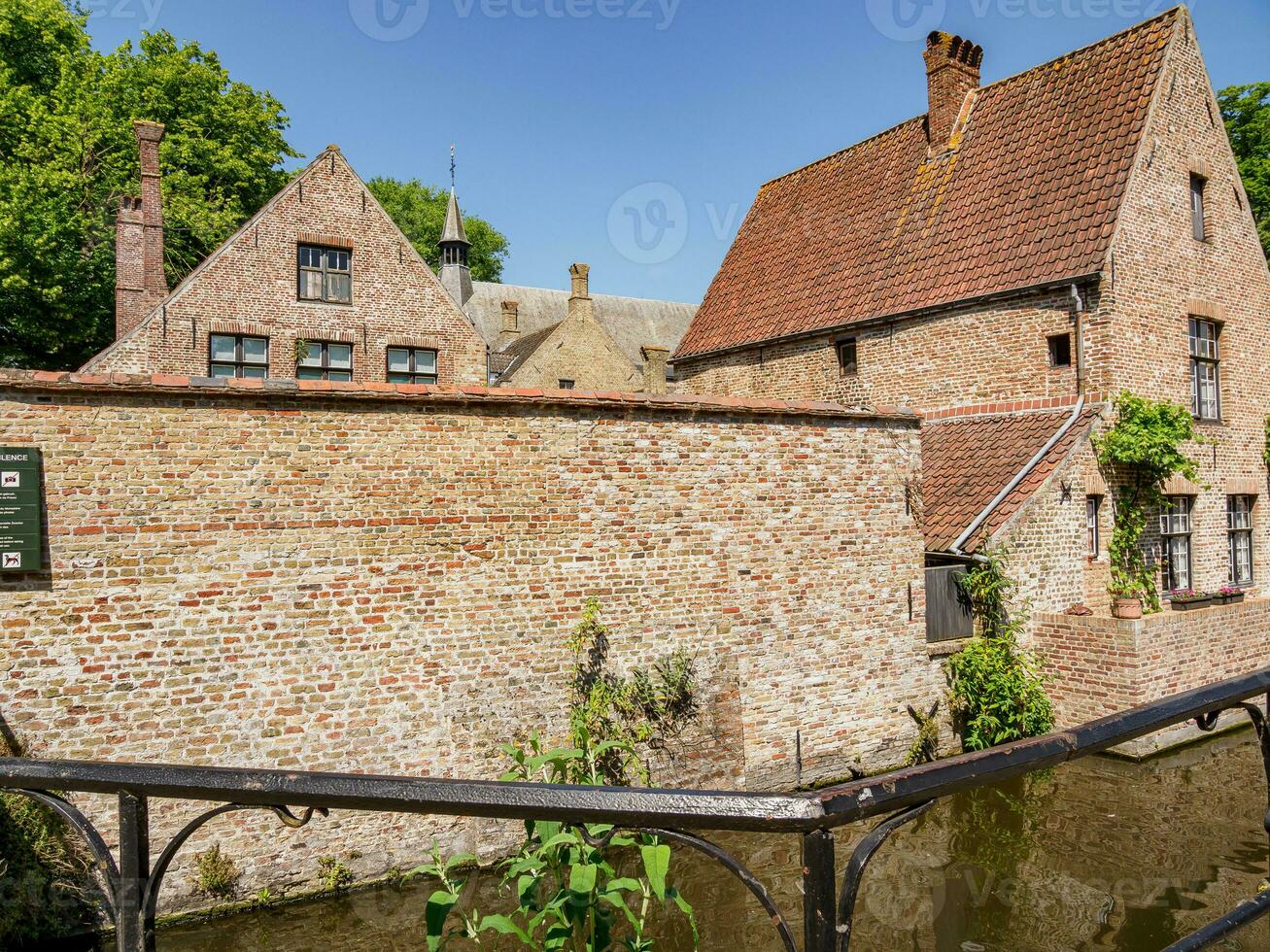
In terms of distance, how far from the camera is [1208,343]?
49.6 feet

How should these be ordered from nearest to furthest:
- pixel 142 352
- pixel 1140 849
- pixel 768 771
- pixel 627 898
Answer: pixel 627 898
pixel 1140 849
pixel 768 771
pixel 142 352

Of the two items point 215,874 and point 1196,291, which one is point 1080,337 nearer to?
point 1196,291

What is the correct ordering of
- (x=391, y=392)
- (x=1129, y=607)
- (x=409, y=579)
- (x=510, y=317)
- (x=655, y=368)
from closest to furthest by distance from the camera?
(x=391, y=392)
(x=409, y=579)
(x=1129, y=607)
(x=655, y=368)
(x=510, y=317)

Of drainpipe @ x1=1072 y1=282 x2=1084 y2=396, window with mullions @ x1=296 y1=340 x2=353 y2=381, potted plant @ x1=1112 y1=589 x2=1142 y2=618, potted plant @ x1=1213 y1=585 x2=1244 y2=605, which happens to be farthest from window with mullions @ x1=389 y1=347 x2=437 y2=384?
potted plant @ x1=1213 y1=585 x2=1244 y2=605

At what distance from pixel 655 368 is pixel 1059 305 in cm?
2181

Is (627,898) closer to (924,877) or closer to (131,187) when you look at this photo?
(924,877)

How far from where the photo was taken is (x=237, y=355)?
56.9 ft

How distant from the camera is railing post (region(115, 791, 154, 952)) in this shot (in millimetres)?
1593

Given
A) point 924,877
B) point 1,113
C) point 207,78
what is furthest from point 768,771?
point 207,78

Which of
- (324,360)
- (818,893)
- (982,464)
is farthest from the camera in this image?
(324,360)

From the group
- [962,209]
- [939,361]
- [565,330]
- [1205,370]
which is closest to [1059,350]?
[939,361]

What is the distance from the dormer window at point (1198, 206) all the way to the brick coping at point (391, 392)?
9.41 meters

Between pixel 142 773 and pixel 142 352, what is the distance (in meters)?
17.6

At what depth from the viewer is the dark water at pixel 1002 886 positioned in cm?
688
